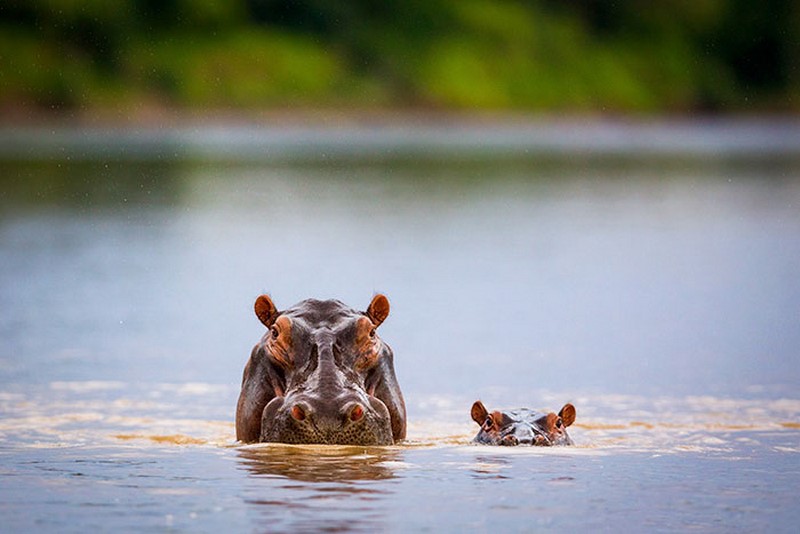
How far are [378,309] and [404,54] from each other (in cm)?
11499

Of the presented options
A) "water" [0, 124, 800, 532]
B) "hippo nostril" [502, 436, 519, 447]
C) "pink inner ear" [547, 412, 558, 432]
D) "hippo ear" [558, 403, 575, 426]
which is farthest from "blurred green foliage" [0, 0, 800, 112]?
"hippo nostril" [502, 436, 519, 447]

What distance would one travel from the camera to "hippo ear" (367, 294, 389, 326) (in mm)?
9984

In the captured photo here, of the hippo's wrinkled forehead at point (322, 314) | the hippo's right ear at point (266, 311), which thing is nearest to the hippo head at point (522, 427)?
the hippo's wrinkled forehead at point (322, 314)

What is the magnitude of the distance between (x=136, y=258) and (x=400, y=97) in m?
93.1

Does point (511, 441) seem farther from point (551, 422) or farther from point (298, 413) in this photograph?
point (298, 413)

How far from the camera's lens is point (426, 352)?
1647 cm

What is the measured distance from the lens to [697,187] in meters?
48.4

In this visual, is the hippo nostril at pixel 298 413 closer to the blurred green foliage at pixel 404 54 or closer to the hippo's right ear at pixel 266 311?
the hippo's right ear at pixel 266 311

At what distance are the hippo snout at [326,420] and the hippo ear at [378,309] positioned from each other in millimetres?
615

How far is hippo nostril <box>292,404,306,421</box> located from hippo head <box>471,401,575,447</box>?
1.52 meters

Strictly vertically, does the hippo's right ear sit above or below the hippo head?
above

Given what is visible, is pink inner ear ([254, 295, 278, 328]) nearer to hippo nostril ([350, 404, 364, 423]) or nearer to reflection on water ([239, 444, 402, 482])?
reflection on water ([239, 444, 402, 482])

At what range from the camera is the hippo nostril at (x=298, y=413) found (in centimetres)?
931

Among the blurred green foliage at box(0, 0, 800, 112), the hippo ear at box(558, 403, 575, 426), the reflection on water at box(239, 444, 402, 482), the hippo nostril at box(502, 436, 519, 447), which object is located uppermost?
the blurred green foliage at box(0, 0, 800, 112)
